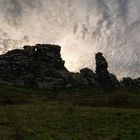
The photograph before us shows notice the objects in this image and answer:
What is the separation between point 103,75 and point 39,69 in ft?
120

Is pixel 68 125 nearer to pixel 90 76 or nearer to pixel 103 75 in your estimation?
pixel 90 76

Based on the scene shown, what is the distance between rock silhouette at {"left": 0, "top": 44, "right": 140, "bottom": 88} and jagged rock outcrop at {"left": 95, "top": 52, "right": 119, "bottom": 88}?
3.79m

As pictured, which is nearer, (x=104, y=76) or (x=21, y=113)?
(x=21, y=113)

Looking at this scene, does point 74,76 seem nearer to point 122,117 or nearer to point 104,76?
point 104,76

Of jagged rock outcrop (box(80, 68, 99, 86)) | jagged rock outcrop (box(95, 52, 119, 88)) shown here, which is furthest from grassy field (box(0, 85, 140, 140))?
jagged rock outcrop (box(95, 52, 119, 88))

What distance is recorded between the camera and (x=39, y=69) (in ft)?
554

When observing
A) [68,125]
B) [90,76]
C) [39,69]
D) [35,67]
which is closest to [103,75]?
[90,76]

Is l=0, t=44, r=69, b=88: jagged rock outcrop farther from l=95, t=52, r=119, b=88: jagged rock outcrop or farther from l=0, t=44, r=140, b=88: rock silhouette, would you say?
l=95, t=52, r=119, b=88: jagged rock outcrop

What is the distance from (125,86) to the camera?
648 ft

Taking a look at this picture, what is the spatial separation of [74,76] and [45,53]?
54.9 ft

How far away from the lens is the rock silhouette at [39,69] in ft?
537

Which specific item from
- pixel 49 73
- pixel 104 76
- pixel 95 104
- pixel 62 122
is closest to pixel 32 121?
pixel 62 122

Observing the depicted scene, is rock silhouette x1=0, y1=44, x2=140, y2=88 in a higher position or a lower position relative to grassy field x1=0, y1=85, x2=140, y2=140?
higher

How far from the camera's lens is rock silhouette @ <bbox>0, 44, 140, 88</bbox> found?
6442 inches
